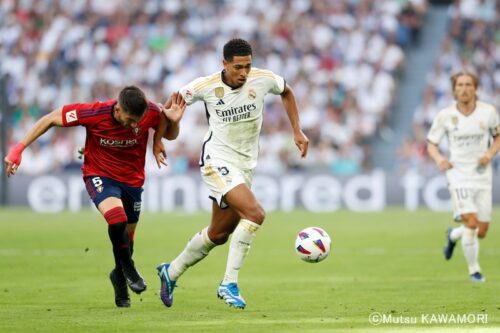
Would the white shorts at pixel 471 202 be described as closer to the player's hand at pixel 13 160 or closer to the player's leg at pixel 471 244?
the player's leg at pixel 471 244

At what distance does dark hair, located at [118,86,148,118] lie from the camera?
35.7 ft

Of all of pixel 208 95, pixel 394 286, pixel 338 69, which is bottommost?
pixel 394 286

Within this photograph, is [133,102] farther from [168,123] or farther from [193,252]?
[193,252]

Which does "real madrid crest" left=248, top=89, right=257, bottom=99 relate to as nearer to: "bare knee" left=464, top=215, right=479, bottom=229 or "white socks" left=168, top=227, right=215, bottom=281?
"white socks" left=168, top=227, right=215, bottom=281

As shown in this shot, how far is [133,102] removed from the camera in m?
10.9

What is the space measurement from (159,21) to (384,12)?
6800 millimetres

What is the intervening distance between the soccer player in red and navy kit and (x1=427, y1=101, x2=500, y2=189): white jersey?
14.4 ft

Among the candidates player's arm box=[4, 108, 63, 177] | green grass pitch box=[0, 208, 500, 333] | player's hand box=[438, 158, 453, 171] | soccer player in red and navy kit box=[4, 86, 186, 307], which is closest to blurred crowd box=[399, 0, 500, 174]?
green grass pitch box=[0, 208, 500, 333]

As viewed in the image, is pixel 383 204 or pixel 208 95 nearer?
pixel 208 95

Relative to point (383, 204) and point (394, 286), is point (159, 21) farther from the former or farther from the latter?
point (394, 286)

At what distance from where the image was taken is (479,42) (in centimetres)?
3222

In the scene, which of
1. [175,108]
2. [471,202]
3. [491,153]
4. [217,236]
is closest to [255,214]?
[217,236]

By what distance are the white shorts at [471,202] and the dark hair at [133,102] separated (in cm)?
505

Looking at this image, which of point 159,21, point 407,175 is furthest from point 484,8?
point 159,21
